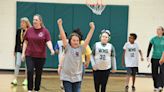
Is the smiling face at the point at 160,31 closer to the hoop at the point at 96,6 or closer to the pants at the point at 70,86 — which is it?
the pants at the point at 70,86

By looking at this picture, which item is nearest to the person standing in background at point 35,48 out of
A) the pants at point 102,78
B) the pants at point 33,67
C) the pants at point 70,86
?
the pants at point 33,67

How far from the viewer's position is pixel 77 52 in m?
7.16

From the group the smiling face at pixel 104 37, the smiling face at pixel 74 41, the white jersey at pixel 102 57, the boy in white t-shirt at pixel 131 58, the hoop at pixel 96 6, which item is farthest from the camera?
the hoop at pixel 96 6

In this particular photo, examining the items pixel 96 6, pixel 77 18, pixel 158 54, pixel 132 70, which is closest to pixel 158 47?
pixel 158 54

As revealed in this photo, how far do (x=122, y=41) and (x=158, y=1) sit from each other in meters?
2.37

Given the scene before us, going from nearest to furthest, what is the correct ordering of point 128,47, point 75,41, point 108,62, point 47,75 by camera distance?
point 75,41 → point 108,62 → point 128,47 → point 47,75

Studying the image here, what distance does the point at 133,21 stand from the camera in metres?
18.0

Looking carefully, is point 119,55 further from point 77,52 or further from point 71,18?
point 77,52

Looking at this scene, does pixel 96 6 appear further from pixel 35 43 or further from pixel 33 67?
pixel 33 67

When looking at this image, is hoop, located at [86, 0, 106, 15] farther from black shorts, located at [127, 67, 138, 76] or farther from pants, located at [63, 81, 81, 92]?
pants, located at [63, 81, 81, 92]

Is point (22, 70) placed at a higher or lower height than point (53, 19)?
lower

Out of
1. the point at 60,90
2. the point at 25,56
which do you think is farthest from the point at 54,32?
the point at 25,56

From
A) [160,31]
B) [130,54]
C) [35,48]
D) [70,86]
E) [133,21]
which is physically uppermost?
[133,21]

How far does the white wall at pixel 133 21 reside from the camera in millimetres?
17641
